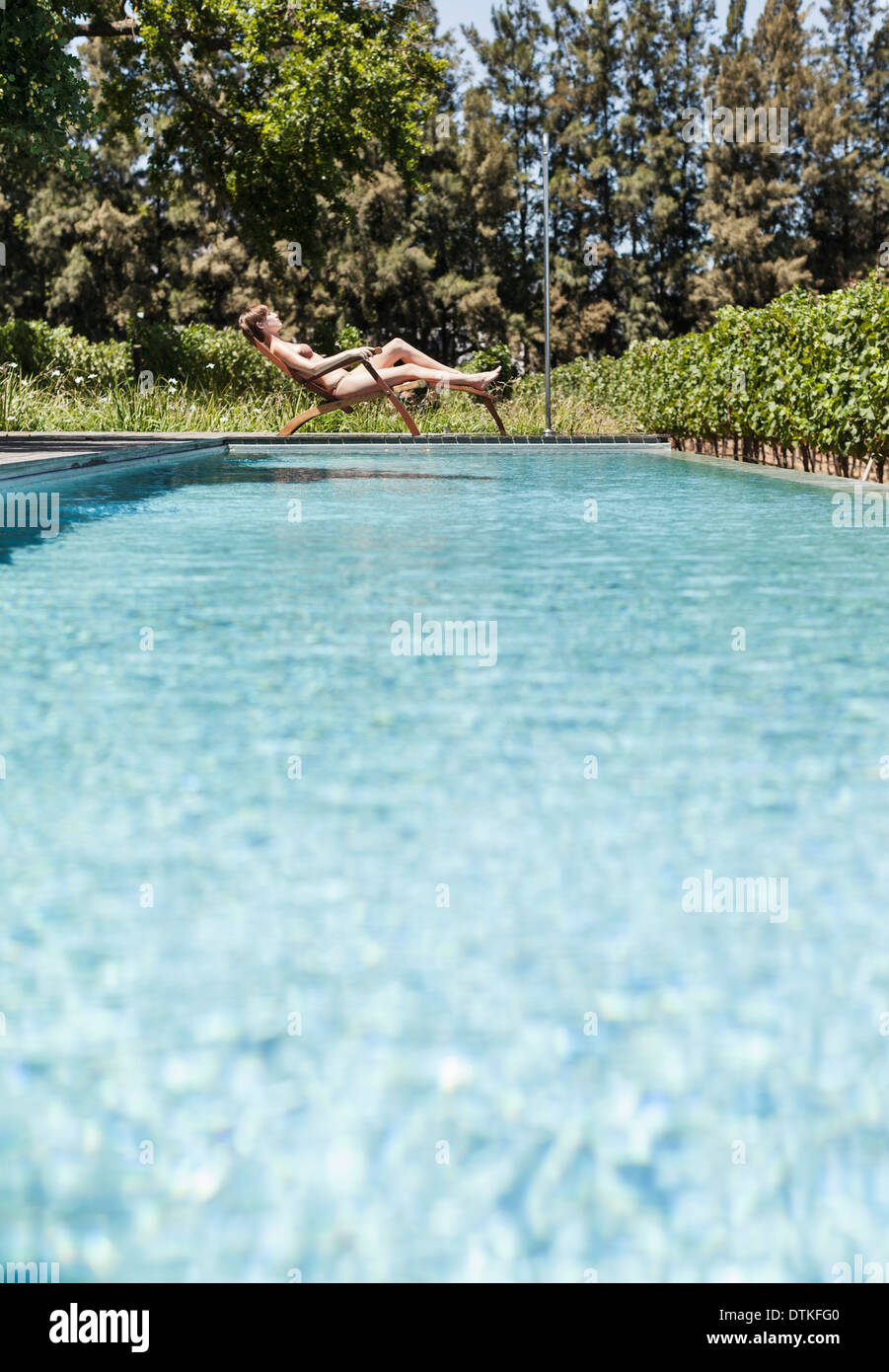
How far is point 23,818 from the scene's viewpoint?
3432 mm

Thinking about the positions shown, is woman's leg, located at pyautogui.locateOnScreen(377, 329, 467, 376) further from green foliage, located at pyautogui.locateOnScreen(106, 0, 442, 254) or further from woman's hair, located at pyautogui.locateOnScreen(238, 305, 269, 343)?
green foliage, located at pyautogui.locateOnScreen(106, 0, 442, 254)

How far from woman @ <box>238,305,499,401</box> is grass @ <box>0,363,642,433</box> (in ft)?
15.4

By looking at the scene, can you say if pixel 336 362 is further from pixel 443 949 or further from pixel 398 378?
pixel 443 949

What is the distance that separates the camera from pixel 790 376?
14742 mm

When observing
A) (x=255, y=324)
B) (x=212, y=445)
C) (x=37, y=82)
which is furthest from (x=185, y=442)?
(x=37, y=82)

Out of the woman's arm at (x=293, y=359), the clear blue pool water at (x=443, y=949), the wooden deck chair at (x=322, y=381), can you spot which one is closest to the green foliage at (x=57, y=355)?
the wooden deck chair at (x=322, y=381)

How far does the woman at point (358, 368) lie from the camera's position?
56.1 ft

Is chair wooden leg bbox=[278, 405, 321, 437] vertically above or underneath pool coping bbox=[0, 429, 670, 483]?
above

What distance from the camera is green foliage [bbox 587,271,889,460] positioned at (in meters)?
12.7

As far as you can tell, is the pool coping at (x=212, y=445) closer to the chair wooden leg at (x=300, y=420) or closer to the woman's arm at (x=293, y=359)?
the chair wooden leg at (x=300, y=420)

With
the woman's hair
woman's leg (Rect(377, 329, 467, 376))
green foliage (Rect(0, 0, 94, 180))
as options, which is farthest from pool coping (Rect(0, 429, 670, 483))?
green foliage (Rect(0, 0, 94, 180))

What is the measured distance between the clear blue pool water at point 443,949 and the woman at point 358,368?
11869 millimetres

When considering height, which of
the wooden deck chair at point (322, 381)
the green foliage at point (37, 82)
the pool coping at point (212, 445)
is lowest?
the pool coping at point (212, 445)

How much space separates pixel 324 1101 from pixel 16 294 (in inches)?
1800
